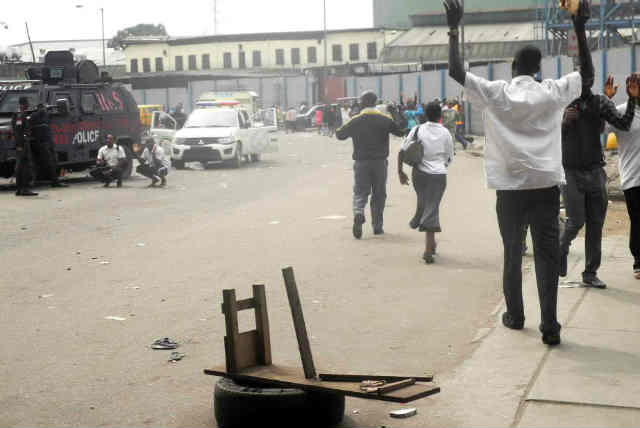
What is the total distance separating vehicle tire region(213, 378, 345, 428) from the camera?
482cm

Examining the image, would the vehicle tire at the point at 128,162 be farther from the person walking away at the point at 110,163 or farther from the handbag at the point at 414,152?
the handbag at the point at 414,152

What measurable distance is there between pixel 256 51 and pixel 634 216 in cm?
9655

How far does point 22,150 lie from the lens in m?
19.6

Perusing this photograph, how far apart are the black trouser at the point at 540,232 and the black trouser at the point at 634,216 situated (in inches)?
95.4

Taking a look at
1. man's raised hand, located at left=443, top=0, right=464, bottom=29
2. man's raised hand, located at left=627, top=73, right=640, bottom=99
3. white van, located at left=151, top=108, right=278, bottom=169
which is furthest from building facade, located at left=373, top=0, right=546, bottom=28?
man's raised hand, located at left=443, top=0, right=464, bottom=29

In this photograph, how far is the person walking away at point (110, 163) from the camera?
869 inches

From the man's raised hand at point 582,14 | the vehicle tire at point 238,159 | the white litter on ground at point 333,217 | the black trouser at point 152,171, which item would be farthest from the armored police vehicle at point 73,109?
the man's raised hand at point 582,14

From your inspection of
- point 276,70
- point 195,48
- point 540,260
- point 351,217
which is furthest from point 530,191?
point 195,48

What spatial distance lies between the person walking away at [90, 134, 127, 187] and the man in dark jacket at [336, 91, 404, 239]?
10.6 metres

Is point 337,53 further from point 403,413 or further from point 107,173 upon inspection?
point 403,413

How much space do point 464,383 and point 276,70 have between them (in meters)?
94.4

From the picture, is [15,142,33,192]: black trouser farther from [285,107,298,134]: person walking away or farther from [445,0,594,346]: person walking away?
[285,107,298,134]: person walking away

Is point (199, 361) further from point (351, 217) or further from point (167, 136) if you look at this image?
point (167, 136)

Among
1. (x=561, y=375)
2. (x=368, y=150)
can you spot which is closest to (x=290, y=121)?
(x=368, y=150)
